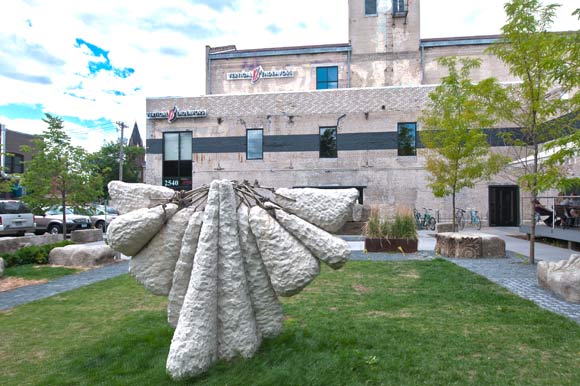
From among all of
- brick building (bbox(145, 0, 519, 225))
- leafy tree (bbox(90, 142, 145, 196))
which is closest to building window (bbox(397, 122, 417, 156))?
brick building (bbox(145, 0, 519, 225))

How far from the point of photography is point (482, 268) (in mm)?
9273

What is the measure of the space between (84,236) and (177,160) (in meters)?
9.24

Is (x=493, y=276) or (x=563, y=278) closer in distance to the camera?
(x=563, y=278)

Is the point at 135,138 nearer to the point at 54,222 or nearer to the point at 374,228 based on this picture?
the point at 54,222

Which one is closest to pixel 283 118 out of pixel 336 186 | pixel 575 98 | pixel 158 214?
pixel 336 186

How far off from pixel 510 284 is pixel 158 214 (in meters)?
6.85

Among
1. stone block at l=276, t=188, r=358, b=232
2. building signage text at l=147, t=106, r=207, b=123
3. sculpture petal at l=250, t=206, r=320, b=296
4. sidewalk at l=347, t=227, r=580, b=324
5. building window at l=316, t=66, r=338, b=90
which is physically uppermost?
building window at l=316, t=66, r=338, b=90

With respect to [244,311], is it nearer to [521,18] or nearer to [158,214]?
[158,214]

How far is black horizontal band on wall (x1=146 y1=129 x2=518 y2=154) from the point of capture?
848 inches

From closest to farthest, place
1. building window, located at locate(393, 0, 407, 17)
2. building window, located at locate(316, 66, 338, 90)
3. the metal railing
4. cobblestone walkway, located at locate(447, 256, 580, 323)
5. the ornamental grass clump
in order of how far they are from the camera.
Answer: cobblestone walkway, located at locate(447, 256, 580, 323), the ornamental grass clump, the metal railing, building window, located at locate(393, 0, 407, 17), building window, located at locate(316, 66, 338, 90)

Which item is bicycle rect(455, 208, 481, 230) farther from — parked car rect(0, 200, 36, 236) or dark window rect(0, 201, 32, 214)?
dark window rect(0, 201, 32, 214)

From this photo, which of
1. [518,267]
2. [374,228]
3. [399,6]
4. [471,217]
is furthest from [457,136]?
[399,6]

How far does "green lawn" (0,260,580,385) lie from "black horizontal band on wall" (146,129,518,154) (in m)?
15.4

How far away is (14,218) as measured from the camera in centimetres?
1689
